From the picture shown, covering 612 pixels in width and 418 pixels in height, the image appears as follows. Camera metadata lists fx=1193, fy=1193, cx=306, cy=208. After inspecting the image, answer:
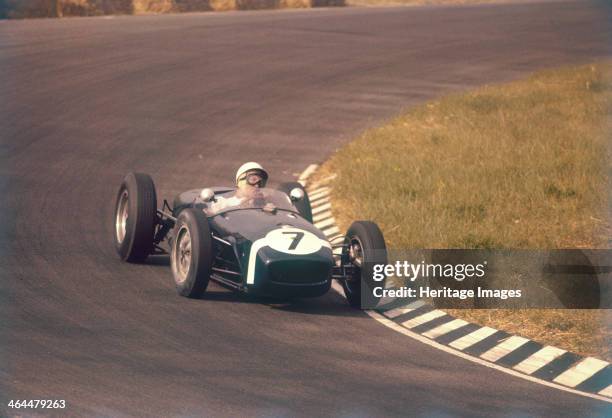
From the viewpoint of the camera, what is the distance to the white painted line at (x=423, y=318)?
14.2 m

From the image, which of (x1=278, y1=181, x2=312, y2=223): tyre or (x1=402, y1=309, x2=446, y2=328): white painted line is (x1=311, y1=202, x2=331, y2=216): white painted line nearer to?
(x1=278, y1=181, x2=312, y2=223): tyre

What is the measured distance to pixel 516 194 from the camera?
19.8 meters

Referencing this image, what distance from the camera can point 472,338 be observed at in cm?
1372

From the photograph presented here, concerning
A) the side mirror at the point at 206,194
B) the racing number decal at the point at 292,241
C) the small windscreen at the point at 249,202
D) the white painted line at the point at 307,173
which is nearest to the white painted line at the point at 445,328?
the racing number decal at the point at 292,241

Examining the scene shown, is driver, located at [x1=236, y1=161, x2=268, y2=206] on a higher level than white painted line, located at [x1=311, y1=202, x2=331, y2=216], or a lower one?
higher

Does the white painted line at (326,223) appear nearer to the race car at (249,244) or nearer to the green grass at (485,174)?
the green grass at (485,174)

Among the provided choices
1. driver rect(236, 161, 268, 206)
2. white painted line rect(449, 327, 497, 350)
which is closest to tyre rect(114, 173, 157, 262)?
driver rect(236, 161, 268, 206)

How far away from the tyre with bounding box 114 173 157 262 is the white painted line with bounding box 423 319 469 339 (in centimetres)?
414

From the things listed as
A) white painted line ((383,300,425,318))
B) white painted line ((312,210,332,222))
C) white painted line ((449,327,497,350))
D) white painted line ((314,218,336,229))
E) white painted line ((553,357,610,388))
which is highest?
white painted line ((312,210,332,222))

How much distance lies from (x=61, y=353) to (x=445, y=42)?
2837 cm

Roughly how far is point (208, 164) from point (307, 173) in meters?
1.98

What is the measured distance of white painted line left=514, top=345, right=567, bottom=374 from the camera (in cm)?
1265

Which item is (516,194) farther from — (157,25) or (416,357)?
(157,25)

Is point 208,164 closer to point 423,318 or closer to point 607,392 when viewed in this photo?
point 423,318
